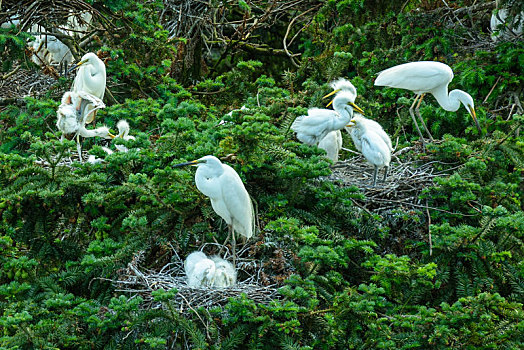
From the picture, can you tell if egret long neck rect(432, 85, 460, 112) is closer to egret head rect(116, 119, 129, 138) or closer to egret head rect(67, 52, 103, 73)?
egret head rect(116, 119, 129, 138)

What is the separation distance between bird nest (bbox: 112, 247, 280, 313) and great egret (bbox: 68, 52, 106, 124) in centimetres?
214

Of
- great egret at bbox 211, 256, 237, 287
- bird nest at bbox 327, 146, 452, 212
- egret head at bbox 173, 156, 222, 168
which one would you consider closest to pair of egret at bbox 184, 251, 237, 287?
great egret at bbox 211, 256, 237, 287

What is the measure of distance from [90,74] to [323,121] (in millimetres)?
1957

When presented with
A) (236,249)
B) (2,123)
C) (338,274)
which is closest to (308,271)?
(338,274)

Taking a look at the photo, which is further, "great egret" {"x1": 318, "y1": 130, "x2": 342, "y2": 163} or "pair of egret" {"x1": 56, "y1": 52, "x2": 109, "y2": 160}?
"great egret" {"x1": 318, "y1": 130, "x2": 342, "y2": 163}

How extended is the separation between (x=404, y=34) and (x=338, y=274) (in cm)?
353

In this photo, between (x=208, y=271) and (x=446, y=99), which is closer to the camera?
(x=208, y=271)

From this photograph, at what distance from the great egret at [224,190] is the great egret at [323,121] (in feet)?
4.08

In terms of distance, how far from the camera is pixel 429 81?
21.3ft

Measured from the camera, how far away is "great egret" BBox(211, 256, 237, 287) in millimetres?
4820

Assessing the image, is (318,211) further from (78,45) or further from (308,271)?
(78,45)

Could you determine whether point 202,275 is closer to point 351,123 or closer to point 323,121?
point 323,121

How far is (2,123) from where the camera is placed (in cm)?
705

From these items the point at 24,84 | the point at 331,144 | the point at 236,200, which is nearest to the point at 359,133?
the point at 331,144
